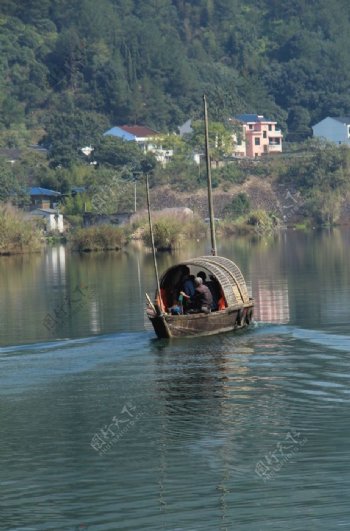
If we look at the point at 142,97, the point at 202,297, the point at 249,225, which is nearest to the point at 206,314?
the point at 202,297

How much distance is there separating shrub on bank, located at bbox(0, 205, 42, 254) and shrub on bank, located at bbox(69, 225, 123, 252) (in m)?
2.75

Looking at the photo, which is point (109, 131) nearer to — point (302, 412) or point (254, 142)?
point (254, 142)

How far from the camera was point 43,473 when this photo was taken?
22.7m

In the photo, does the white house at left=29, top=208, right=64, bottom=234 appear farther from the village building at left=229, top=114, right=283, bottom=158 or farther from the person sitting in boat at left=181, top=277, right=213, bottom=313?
the person sitting in boat at left=181, top=277, right=213, bottom=313

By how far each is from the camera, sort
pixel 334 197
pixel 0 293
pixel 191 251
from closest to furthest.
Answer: pixel 0 293
pixel 191 251
pixel 334 197

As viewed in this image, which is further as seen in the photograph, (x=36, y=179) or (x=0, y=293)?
(x=36, y=179)

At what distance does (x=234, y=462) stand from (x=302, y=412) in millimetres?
4069

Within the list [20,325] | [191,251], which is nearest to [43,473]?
[20,325]

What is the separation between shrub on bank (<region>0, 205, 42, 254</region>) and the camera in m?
84.9

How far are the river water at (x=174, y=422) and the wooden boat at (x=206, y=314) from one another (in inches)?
15.8

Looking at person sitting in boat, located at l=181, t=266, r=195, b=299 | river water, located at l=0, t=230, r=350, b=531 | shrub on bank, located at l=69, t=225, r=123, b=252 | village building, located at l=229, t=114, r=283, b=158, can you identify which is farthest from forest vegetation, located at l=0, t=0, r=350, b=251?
person sitting in boat, located at l=181, t=266, r=195, b=299

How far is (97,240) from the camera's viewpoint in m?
88.1

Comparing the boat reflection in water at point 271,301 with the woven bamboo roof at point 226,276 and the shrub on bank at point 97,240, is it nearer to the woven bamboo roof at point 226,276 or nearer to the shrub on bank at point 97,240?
the woven bamboo roof at point 226,276

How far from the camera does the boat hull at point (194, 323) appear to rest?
3550cm
